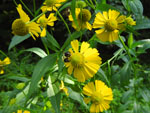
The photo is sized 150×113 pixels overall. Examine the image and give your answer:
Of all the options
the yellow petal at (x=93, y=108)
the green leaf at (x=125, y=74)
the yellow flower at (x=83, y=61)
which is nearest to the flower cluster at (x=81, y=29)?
the yellow flower at (x=83, y=61)

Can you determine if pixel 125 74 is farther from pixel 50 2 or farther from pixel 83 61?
pixel 50 2

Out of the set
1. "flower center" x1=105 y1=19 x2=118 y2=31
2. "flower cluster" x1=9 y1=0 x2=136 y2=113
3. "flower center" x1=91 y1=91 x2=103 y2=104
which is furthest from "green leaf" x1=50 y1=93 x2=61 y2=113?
"flower center" x1=105 y1=19 x2=118 y2=31

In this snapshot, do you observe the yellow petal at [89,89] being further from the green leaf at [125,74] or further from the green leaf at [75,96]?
the green leaf at [125,74]

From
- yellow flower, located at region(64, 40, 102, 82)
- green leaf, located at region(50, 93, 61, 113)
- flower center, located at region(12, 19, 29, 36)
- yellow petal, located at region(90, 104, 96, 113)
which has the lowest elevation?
yellow petal, located at region(90, 104, 96, 113)

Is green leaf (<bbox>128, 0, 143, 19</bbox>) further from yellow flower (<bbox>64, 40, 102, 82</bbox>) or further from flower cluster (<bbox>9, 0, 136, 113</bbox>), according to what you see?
yellow flower (<bbox>64, 40, 102, 82</bbox>)

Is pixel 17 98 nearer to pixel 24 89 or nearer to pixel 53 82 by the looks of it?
pixel 24 89

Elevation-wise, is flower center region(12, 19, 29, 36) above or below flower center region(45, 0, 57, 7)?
below

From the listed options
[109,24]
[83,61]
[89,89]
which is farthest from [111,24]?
[89,89]

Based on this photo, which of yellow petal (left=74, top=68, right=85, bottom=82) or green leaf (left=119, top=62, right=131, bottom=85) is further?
green leaf (left=119, top=62, right=131, bottom=85)
